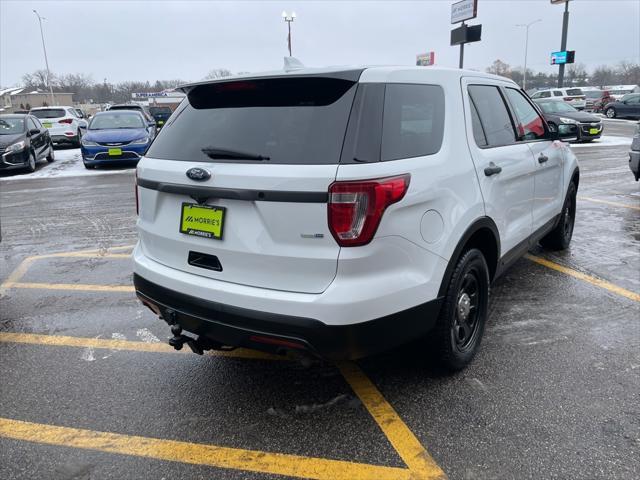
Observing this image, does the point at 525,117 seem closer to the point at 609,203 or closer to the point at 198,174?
the point at 198,174

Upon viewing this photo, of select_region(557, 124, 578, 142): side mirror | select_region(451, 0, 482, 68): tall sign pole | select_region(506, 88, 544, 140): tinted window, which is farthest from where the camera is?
select_region(451, 0, 482, 68): tall sign pole

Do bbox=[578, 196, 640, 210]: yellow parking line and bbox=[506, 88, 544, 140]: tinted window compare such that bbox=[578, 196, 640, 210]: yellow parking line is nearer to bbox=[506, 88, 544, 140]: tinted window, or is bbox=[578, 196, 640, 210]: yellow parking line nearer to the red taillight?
bbox=[506, 88, 544, 140]: tinted window

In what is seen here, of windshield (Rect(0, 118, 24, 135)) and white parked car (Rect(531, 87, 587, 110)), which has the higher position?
white parked car (Rect(531, 87, 587, 110))

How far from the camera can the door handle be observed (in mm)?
3262

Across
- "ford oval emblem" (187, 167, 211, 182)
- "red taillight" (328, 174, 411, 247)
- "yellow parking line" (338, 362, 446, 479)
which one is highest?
"ford oval emblem" (187, 167, 211, 182)

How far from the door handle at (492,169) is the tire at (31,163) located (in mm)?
14042

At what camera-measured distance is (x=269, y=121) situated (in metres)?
2.67

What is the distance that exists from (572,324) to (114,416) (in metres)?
3.30

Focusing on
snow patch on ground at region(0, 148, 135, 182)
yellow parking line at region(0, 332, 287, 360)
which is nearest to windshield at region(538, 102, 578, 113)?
snow patch on ground at region(0, 148, 135, 182)

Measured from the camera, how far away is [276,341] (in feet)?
8.23

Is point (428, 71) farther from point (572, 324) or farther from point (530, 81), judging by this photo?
point (530, 81)

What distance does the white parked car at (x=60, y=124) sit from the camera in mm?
20656

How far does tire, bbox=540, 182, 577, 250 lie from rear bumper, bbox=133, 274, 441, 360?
346cm

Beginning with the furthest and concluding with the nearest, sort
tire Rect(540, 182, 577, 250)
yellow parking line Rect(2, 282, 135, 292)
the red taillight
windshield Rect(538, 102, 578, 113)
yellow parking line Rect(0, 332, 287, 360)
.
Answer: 1. windshield Rect(538, 102, 578, 113)
2. tire Rect(540, 182, 577, 250)
3. yellow parking line Rect(2, 282, 135, 292)
4. yellow parking line Rect(0, 332, 287, 360)
5. the red taillight
